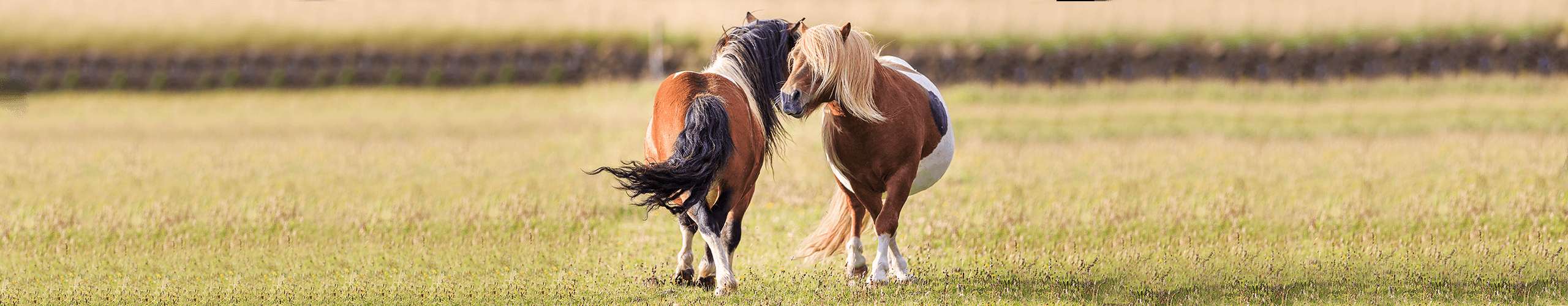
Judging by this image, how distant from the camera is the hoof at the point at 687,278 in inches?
290

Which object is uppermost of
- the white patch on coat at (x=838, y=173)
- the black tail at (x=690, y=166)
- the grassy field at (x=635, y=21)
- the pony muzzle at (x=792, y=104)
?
the pony muzzle at (x=792, y=104)

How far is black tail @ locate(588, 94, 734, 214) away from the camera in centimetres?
628

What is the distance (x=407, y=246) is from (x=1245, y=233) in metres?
7.35

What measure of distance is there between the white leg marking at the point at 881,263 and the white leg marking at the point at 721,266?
1.04 metres

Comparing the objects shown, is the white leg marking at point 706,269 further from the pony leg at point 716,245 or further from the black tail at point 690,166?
the black tail at point 690,166

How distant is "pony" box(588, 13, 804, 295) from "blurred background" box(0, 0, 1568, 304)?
326mm

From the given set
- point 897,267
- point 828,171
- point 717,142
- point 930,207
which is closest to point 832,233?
point 897,267

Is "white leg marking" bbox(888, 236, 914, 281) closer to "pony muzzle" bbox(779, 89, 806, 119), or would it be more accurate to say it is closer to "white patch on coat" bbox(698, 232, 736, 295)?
"white patch on coat" bbox(698, 232, 736, 295)

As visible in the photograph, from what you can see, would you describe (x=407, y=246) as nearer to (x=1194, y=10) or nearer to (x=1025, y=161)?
(x=1025, y=161)

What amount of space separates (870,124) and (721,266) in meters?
1.34

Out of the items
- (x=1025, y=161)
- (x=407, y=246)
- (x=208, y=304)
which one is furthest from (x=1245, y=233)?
(x=208, y=304)

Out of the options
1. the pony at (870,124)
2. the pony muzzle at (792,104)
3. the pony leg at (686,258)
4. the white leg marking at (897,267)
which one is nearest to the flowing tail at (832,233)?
the pony at (870,124)

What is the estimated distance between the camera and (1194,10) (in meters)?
17.9

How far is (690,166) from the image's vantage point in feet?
20.6
